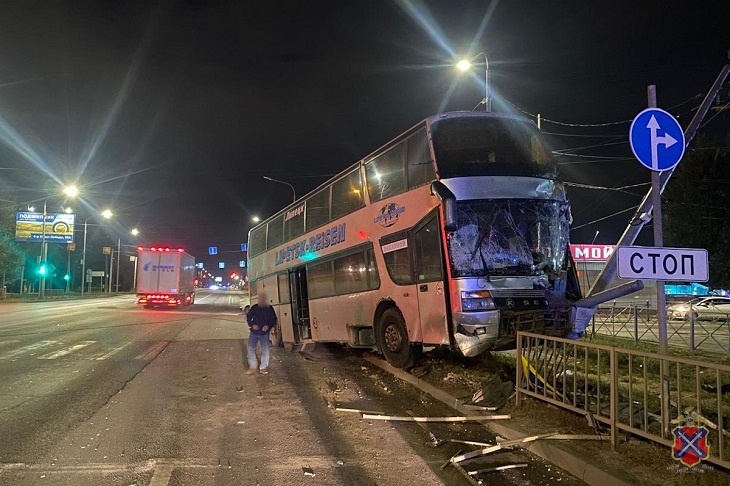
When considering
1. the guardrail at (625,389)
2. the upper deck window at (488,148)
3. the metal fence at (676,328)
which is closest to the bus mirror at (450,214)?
the upper deck window at (488,148)

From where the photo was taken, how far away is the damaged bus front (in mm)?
7980

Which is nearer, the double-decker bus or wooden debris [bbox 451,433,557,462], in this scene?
wooden debris [bbox 451,433,557,462]

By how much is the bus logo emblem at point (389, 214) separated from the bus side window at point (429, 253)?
720 millimetres

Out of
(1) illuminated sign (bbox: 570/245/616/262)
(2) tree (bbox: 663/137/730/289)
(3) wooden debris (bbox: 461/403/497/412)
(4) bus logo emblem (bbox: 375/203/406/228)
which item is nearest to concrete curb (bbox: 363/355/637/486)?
(3) wooden debris (bbox: 461/403/497/412)

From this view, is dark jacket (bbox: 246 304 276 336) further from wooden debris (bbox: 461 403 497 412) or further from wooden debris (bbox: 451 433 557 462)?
wooden debris (bbox: 451 433 557 462)

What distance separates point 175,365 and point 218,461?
6.62 m

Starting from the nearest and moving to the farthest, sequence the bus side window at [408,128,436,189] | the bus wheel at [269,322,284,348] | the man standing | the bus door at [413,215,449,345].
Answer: the bus door at [413,215,449,345] < the bus side window at [408,128,436,189] < the man standing < the bus wheel at [269,322,284,348]

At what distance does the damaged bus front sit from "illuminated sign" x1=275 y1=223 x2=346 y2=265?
399 cm

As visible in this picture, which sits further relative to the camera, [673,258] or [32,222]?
[32,222]

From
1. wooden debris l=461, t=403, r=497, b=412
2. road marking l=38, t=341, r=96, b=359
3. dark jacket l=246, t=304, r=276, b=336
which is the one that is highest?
dark jacket l=246, t=304, r=276, b=336

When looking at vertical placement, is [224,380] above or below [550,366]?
below

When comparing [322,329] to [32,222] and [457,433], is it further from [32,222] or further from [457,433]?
[32,222]

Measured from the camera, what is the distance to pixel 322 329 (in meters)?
13.1

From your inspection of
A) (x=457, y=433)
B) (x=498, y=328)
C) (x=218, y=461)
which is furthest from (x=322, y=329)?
(x=218, y=461)
